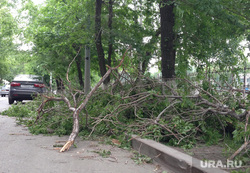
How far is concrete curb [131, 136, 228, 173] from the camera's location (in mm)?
4518

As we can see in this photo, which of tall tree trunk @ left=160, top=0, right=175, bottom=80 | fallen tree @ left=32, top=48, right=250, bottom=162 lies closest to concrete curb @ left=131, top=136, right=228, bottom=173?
fallen tree @ left=32, top=48, right=250, bottom=162

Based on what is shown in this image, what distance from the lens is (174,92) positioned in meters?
7.80

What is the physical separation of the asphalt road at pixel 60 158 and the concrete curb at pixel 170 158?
0.19 metres

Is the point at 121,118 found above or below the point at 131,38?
below

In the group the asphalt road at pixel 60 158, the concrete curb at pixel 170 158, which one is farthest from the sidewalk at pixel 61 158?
the concrete curb at pixel 170 158

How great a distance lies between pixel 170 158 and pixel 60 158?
1929mm

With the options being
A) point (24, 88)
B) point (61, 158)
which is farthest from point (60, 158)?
point (24, 88)

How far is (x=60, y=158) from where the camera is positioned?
224 inches

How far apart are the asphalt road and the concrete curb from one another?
0.19 metres

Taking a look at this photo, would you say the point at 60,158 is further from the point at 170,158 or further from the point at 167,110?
the point at 167,110

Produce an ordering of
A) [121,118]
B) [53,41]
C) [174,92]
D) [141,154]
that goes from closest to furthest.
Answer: [141,154]
[174,92]
[121,118]
[53,41]

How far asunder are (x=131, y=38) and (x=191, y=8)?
408 centimetres

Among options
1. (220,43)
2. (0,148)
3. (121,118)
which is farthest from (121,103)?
(220,43)

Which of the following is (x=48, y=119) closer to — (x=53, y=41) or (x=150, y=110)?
(x=150, y=110)
